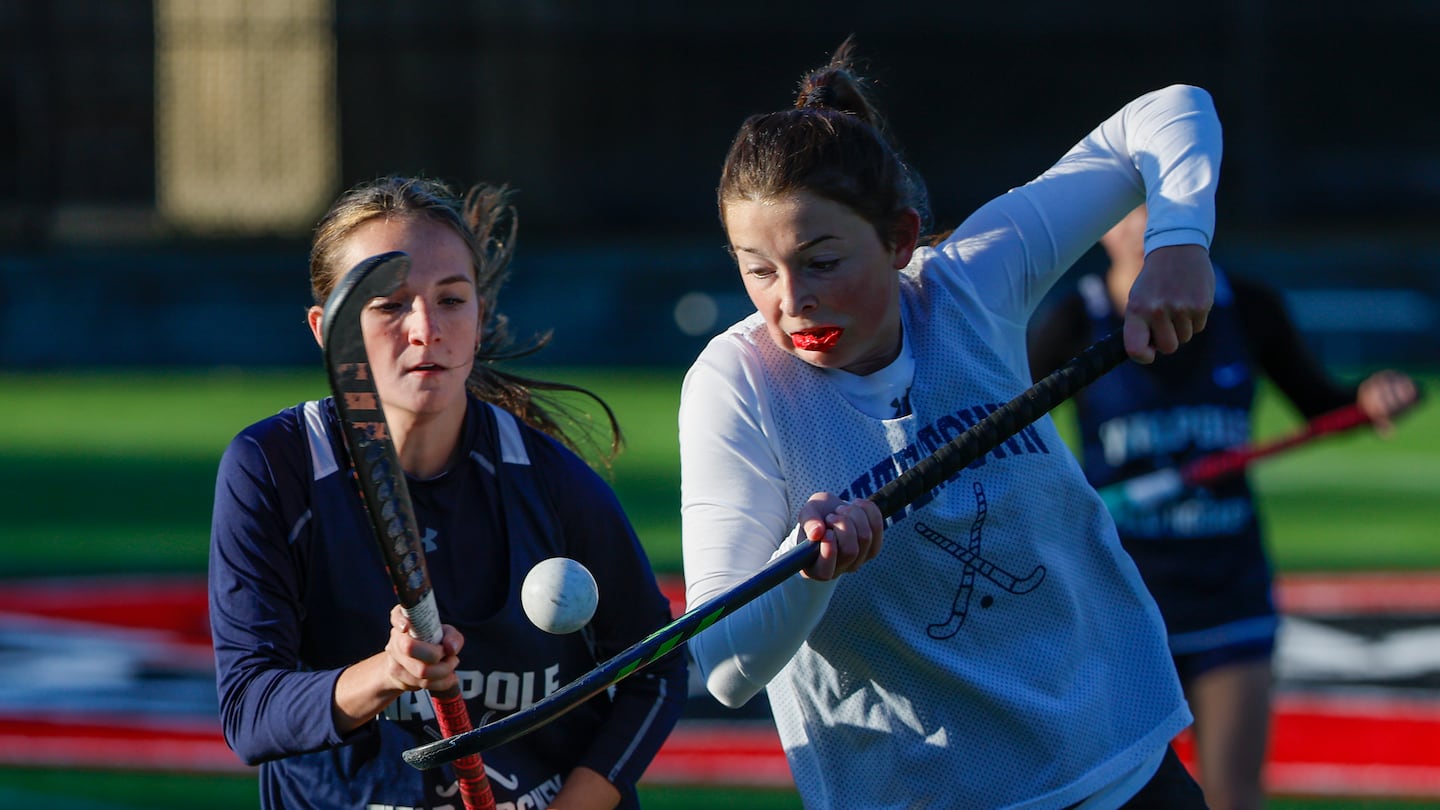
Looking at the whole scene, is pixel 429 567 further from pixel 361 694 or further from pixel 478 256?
pixel 478 256

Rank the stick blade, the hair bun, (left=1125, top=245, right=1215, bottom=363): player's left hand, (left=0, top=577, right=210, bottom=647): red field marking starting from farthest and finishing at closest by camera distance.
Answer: (left=0, top=577, right=210, bottom=647): red field marking < the hair bun < (left=1125, top=245, right=1215, bottom=363): player's left hand < the stick blade

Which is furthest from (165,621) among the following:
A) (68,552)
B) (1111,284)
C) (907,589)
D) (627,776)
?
(907,589)

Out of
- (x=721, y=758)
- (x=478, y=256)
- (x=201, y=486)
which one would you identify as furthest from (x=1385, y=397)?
(x=201, y=486)

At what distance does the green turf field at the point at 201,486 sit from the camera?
5469mm

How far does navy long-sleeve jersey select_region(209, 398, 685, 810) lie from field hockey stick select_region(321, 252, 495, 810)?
21 cm

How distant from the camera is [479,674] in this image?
2.88 meters

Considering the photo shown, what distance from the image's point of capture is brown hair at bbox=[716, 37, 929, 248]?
2.76 metres

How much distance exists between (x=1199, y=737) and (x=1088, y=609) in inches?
69.7

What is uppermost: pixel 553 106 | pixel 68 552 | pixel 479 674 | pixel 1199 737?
pixel 553 106

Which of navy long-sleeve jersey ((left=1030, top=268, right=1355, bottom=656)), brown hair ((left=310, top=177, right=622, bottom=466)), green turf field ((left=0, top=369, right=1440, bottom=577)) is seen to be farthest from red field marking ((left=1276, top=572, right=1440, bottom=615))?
brown hair ((left=310, top=177, right=622, bottom=466))

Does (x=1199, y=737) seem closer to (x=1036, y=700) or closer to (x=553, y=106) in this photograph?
(x=1036, y=700)

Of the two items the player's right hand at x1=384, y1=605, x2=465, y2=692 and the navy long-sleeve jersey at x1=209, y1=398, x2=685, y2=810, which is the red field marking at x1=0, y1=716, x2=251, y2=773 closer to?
the navy long-sleeve jersey at x1=209, y1=398, x2=685, y2=810

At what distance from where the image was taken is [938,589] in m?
2.78

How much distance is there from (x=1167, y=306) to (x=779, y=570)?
737 mm
